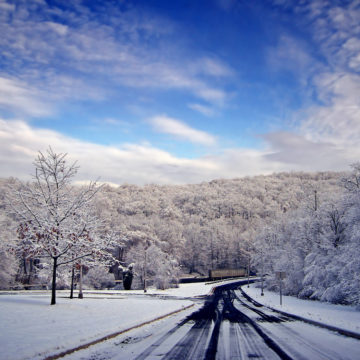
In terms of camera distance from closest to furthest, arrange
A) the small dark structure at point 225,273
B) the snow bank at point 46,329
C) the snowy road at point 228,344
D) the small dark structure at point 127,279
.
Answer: the snow bank at point 46,329
the snowy road at point 228,344
the small dark structure at point 127,279
the small dark structure at point 225,273

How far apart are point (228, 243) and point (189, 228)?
15.6m

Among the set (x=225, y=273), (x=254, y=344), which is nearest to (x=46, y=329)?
(x=254, y=344)

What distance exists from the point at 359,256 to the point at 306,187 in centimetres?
2562

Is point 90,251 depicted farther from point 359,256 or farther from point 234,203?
point 234,203

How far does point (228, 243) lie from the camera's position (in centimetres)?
11162

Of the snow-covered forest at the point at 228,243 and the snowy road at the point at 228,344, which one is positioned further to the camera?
the snow-covered forest at the point at 228,243

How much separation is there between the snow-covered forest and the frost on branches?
24.6 inches

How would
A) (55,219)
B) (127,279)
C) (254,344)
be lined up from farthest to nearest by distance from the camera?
(127,279) < (55,219) < (254,344)

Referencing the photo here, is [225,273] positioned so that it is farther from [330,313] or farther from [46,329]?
[46,329]

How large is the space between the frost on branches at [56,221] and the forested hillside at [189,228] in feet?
5.99

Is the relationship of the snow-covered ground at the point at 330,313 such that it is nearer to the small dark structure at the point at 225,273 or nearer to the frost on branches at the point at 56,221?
the frost on branches at the point at 56,221

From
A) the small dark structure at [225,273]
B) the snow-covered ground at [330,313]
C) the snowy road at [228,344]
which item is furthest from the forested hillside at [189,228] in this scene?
the snow-covered ground at [330,313]

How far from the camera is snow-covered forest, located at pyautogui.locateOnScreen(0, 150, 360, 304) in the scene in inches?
1065

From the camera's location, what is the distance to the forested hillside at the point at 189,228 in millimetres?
50812
